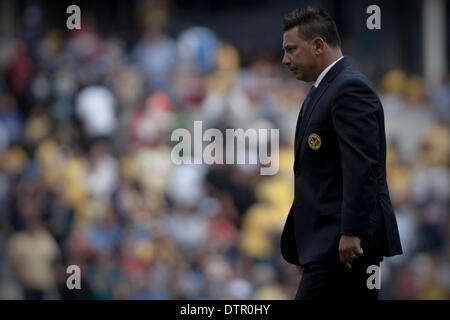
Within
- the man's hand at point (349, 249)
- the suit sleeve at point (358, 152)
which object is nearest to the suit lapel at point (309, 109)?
the suit sleeve at point (358, 152)

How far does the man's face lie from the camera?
376 centimetres

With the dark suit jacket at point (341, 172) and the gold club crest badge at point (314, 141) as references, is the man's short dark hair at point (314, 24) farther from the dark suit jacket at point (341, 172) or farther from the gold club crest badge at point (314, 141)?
the gold club crest badge at point (314, 141)

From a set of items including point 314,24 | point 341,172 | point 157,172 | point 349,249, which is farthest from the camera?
point 157,172

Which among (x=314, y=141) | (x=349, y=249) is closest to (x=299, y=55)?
(x=314, y=141)

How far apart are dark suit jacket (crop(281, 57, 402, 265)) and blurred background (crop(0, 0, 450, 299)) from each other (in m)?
5.20

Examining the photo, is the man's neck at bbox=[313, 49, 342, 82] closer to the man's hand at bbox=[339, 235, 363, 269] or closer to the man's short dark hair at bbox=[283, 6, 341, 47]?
the man's short dark hair at bbox=[283, 6, 341, 47]

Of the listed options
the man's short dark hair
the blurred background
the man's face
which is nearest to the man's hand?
the man's face

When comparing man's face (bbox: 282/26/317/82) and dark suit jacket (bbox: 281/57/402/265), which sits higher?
man's face (bbox: 282/26/317/82)

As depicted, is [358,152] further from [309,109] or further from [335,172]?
[309,109]

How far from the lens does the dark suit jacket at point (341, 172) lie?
3.50m

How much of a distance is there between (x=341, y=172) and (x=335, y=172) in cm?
2

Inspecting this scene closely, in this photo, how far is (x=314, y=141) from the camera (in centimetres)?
368
